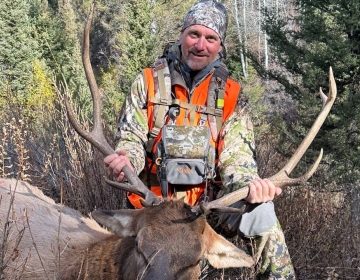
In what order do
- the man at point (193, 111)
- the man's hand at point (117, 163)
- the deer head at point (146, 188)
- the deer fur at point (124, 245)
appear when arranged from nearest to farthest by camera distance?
the deer fur at point (124, 245) < the deer head at point (146, 188) < the man's hand at point (117, 163) < the man at point (193, 111)

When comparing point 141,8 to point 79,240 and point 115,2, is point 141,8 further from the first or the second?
point 79,240

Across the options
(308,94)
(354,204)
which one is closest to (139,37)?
(308,94)

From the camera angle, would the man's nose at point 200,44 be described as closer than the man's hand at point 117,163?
No

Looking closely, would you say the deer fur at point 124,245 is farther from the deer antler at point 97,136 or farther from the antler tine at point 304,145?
the antler tine at point 304,145

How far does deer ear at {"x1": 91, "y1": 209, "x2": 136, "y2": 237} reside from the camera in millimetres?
3033

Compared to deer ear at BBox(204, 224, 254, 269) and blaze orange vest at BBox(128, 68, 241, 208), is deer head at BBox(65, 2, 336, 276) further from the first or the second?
blaze orange vest at BBox(128, 68, 241, 208)

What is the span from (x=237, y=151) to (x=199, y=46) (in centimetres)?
94

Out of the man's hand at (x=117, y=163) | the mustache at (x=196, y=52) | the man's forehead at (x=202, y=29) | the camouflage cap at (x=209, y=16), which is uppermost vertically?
the camouflage cap at (x=209, y=16)

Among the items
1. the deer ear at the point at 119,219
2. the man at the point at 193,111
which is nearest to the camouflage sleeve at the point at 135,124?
the man at the point at 193,111

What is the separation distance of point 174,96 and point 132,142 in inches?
21.0

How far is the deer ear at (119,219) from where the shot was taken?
119 inches

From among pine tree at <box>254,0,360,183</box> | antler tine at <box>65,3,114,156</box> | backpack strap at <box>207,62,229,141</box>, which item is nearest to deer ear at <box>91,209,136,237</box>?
antler tine at <box>65,3,114,156</box>

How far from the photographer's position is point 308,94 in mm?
8984

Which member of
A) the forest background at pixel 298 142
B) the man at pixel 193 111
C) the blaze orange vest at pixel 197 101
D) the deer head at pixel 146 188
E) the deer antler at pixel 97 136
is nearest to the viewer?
the deer head at pixel 146 188
